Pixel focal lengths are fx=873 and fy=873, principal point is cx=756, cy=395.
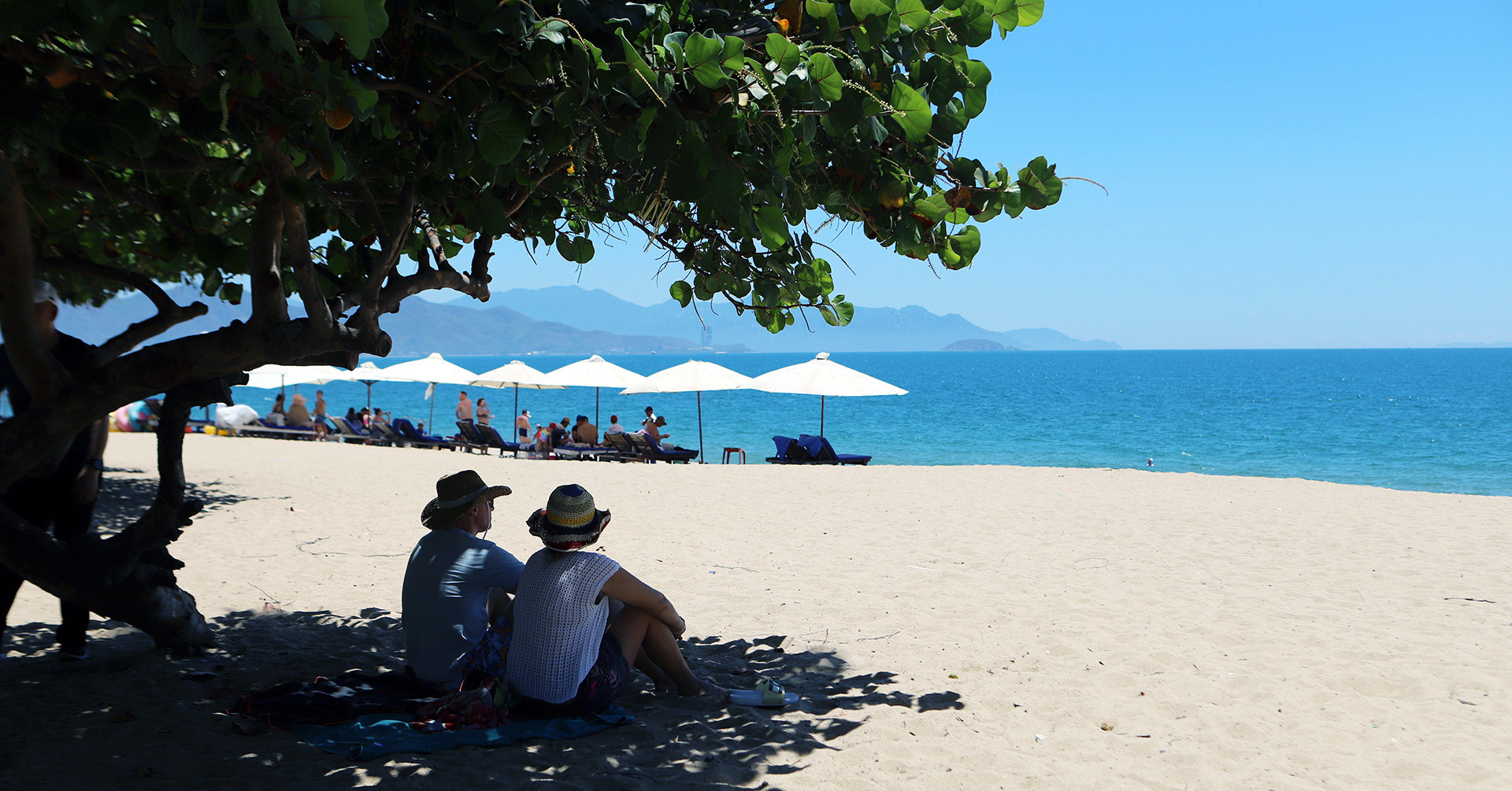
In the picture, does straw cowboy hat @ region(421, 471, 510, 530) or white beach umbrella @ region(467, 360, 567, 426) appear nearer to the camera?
straw cowboy hat @ region(421, 471, 510, 530)

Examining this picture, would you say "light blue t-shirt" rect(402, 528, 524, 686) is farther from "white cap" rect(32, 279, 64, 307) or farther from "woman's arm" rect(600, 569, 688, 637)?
"white cap" rect(32, 279, 64, 307)

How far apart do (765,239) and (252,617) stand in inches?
173

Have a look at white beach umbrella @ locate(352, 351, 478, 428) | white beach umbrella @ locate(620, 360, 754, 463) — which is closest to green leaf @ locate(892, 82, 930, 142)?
white beach umbrella @ locate(620, 360, 754, 463)

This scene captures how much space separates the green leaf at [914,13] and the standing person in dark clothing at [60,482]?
11.7 ft

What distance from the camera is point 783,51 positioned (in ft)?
7.12

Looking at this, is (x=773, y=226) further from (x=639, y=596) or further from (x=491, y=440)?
(x=491, y=440)

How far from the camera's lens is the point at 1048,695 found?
13.4ft

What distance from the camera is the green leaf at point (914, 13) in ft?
7.34

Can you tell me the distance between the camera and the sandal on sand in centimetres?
385

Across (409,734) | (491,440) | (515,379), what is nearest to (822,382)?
(491,440)

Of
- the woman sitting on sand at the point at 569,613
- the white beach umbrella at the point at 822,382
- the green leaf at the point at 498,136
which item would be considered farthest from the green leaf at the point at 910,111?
the white beach umbrella at the point at 822,382

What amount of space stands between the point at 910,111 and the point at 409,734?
288cm

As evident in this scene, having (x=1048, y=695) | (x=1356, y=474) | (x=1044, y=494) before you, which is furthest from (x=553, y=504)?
(x=1356, y=474)

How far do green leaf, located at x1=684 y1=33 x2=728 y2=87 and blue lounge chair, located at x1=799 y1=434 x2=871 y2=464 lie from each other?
49.0ft
